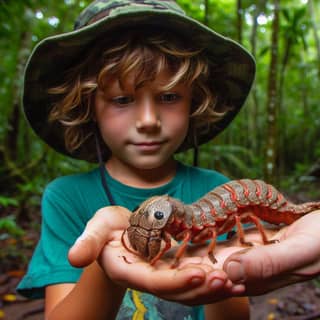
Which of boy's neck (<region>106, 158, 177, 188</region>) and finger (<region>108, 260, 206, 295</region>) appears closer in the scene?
finger (<region>108, 260, 206, 295</region>)

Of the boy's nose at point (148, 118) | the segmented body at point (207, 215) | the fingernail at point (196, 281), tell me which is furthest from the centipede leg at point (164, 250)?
the boy's nose at point (148, 118)

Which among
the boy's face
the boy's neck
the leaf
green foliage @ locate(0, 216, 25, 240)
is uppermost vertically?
the boy's face

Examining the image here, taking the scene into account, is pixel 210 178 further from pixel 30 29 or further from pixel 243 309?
pixel 30 29

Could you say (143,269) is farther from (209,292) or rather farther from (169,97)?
(169,97)

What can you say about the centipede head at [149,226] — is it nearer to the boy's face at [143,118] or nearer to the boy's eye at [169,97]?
the boy's face at [143,118]

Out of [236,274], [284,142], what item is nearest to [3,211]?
[236,274]

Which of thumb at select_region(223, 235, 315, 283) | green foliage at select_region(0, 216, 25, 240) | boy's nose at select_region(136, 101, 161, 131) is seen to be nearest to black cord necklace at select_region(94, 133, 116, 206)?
boy's nose at select_region(136, 101, 161, 131)

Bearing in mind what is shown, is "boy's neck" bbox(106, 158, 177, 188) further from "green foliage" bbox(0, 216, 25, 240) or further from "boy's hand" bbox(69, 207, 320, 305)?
"green foliage" bbox(0, 216, 25, 240)
